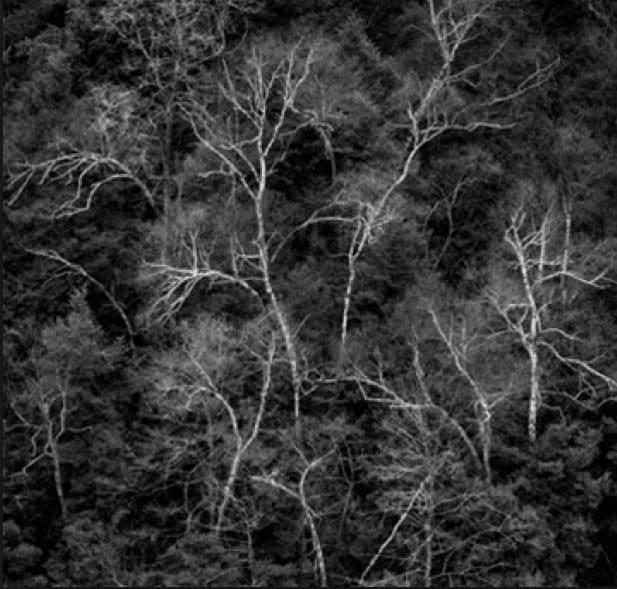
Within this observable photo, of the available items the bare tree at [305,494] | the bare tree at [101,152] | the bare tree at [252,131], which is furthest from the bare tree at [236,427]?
the bare tree at [101,152]

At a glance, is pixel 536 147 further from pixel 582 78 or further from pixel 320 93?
pixel 320 93

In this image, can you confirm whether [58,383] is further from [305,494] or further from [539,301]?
[539,301]

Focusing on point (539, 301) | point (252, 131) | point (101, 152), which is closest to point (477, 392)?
point (539, 301)

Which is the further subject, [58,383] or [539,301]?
[539,301]

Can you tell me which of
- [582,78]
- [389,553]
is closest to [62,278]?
[389,553]

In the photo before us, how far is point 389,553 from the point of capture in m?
27.7

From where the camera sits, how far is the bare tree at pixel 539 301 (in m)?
28.1

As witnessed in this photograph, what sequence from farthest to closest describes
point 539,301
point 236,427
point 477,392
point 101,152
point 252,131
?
point 252,131 < point 101,152 < point 539,301 < point 236,427 < point 477,392

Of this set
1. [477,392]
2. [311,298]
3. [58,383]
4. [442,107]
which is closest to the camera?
[477,392]

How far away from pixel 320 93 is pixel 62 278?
31.4 feet

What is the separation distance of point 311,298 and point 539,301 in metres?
6.59

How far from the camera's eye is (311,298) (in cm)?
3309

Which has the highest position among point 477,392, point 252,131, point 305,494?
point 252,131

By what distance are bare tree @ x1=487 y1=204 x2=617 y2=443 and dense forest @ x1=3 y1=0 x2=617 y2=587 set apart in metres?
0.14
